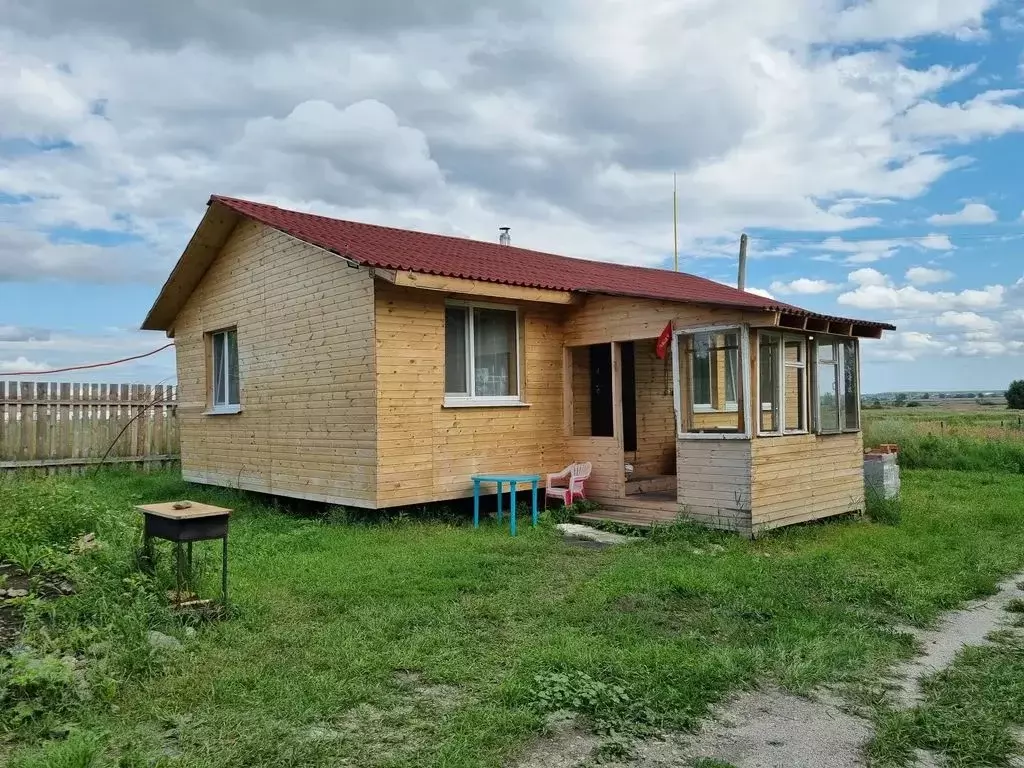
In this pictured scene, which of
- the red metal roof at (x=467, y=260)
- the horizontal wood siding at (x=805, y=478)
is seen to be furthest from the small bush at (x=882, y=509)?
the red metal roof at (x=467, y=260)

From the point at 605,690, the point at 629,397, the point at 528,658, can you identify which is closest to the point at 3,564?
the point at 528,658

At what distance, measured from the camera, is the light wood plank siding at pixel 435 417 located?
32.7 feet

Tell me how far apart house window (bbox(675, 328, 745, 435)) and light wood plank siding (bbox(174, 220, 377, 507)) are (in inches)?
157

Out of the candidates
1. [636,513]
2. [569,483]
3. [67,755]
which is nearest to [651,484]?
[569,483]

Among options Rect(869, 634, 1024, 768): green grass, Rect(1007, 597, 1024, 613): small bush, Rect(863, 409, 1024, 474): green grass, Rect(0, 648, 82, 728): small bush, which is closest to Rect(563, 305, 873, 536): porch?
Rect(1007, 597, 1024, 613): small bush

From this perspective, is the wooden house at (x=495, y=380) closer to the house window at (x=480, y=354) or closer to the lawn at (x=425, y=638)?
the house window at (x=480, y=354)

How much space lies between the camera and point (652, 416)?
521 inches

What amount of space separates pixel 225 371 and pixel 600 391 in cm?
642

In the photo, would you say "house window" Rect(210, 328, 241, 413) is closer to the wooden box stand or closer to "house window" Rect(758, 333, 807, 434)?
the wooden box stand

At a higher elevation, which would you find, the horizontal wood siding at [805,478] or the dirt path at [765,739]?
the horizontal wood siding at [805,478]

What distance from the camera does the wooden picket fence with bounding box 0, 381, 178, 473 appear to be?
1541 cm

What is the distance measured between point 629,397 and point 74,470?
1120 cm

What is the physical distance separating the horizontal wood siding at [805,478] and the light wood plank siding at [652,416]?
2746 mm

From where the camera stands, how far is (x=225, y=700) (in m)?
4.29
